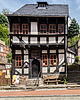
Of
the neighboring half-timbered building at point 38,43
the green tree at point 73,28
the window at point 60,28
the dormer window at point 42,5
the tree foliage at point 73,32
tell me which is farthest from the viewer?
the green tree at point 73,28

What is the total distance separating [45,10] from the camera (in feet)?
47.5

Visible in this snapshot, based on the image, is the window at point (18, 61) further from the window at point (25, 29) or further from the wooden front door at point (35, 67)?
the window at point (25, 29)

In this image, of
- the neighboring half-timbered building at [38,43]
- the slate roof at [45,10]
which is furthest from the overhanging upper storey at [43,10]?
the neighboring half-timbered building at [38,43]

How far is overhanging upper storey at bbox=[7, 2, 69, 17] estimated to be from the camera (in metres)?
13.5

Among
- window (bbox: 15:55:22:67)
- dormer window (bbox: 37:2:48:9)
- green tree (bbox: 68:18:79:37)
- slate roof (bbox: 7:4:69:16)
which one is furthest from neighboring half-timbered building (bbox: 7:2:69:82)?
green tree (bbox: 68:18:79:37)

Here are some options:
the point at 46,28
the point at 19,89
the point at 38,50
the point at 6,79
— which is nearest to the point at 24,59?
the point at 38,50

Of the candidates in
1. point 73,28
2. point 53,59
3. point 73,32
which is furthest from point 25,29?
point 73,32

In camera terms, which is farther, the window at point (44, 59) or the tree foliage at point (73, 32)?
the tree foliage at point (73, 32)

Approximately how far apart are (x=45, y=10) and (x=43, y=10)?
289 millimetres

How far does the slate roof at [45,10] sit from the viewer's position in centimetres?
1339

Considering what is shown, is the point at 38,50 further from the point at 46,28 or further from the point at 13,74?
the point at 13,74

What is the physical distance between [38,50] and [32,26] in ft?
10.7

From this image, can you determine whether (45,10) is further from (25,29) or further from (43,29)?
(25,29)

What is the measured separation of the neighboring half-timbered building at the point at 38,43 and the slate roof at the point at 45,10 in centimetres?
39
